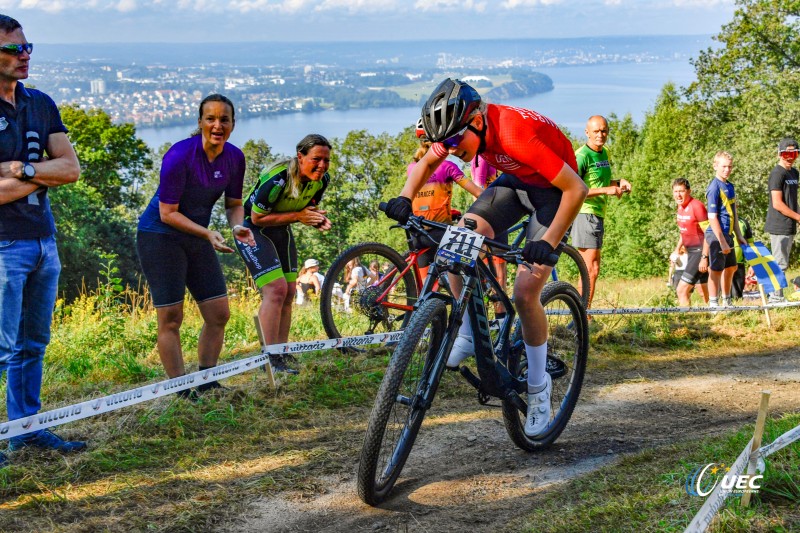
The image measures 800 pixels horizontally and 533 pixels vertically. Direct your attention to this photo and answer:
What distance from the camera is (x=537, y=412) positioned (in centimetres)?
508

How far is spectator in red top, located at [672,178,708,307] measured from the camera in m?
10.9

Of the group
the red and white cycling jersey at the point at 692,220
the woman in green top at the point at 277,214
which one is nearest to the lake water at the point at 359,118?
the red and white cycling jersey at the point at 692,220

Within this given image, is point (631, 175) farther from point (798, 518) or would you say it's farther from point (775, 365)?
point (798, 518)

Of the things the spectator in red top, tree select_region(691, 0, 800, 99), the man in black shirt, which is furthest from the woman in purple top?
tree select_region(691, 0, 800, 99)

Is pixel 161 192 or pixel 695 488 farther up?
pixel 161 192

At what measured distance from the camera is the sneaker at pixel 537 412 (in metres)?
5.07

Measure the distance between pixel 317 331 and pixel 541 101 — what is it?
163 meters

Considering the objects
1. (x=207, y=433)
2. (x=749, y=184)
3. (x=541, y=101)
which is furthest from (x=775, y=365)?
(x=541, y=101)

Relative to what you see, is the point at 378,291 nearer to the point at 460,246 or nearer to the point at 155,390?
the point at 155,390

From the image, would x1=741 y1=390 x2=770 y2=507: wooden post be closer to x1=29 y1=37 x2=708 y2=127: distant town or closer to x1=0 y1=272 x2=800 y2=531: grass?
x1=0 y1=272 x2=800 y2=531: grass

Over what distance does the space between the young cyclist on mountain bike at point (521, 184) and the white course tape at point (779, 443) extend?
141 centimetres

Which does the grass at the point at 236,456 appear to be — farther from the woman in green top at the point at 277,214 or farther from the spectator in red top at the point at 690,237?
the spectator in red top at the point at 690,237

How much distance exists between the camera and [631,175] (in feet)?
176

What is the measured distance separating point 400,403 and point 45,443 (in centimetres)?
247
